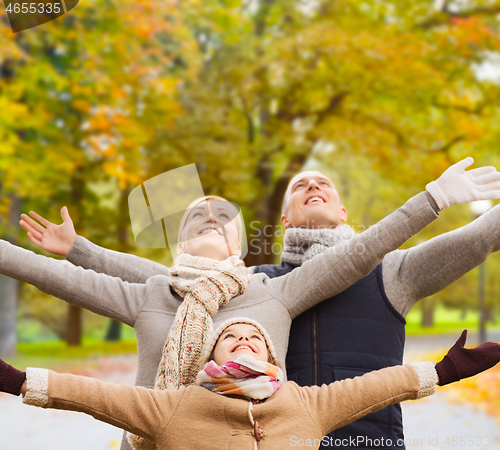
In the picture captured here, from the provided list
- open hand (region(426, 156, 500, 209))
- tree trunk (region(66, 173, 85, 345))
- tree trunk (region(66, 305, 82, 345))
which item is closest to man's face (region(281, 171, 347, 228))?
open hand (region(426, 156, 500, 209))

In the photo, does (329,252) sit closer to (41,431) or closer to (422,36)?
(41,431)

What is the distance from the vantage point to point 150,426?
5.87 feet

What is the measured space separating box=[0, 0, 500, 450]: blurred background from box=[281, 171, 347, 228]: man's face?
410cm

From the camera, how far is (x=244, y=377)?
5.90 ft

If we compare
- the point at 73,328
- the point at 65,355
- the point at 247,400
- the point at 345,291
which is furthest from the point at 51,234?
the point at 73,328

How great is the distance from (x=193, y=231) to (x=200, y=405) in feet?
2.85

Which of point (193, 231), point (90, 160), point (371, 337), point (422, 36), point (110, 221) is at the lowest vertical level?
point (371, 337)

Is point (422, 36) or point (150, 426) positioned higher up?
point (422, 36)

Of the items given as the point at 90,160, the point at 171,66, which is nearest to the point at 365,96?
the point at 171,66

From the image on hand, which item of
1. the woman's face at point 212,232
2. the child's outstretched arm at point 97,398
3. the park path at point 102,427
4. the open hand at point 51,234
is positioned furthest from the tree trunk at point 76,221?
the child's outstretched arm at point 97,398

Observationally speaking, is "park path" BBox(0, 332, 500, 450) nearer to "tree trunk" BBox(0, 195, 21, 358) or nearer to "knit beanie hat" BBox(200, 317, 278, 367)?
"tree trunk" BBox(0, 195, 21, 358)

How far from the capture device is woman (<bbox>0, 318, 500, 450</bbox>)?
1.77 metres

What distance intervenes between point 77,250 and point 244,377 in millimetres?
1185

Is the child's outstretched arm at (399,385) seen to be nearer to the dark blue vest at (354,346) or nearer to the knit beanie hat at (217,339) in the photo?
the knit beanie hat at (217,339)
